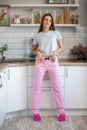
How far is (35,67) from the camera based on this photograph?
3.61m

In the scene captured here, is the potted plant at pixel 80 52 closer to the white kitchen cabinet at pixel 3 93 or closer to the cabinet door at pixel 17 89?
the cabinet door at pixel 17 89

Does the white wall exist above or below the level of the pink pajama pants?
above

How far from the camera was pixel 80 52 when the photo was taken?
4.16 metres

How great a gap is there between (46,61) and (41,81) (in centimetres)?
30

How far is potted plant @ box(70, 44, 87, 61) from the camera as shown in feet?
13.5

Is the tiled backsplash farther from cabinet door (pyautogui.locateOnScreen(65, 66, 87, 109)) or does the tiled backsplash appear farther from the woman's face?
the woman's face

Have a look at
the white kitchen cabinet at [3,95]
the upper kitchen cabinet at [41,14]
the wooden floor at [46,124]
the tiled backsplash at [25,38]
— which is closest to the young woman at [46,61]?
the wooden floor at [46,124]

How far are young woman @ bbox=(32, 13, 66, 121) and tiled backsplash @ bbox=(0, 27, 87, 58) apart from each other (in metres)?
0.66

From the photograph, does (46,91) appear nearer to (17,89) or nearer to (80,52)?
(17,89)

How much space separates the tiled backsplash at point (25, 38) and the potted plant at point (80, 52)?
11 cm

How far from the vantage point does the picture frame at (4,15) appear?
421cm

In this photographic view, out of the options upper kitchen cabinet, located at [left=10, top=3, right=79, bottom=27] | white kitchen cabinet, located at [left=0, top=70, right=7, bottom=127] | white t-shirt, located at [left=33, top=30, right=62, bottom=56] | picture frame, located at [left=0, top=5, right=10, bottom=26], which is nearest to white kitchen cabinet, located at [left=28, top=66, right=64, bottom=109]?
white t-shirt, located at [left=33, top=30, right=62, bottom=56]

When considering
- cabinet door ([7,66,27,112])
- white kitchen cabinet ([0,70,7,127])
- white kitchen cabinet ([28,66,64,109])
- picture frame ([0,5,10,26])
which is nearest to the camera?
white kitchen cabinet ([0,70,7,127])

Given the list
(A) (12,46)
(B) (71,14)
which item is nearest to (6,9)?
(A) (12,46)
